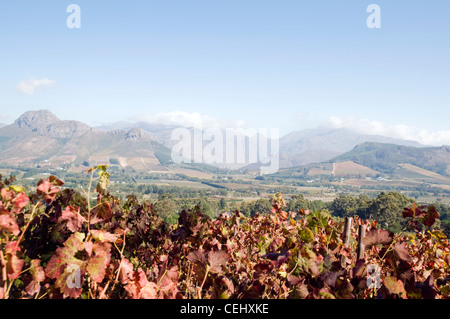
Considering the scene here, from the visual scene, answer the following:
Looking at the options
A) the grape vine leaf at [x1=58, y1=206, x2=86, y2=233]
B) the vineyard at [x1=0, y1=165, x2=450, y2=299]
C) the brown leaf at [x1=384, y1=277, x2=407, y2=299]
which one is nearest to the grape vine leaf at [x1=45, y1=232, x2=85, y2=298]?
the vineyard at [x1=0, y1=165, x2=450, y2=299]

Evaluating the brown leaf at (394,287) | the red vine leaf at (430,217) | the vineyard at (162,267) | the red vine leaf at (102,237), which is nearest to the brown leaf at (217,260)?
the vineyard at (162,267)

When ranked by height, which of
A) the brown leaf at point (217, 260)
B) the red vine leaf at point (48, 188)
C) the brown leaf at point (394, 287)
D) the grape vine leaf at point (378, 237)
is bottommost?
the brown leaf at point (394, 287)

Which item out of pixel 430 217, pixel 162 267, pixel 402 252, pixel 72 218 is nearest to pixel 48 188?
pixel 72 218

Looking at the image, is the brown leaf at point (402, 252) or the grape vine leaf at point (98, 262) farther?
the brown leaf at point (402, 252)

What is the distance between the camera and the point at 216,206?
297ft

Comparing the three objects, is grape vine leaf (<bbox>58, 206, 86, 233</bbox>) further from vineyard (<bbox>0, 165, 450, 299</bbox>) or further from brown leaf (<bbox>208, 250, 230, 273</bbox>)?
brown leaf (<bbox>208, 250, 230, 273</bbox>)

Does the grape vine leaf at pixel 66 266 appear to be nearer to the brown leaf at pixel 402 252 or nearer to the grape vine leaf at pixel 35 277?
the grape vine leaf at pixel 35 277

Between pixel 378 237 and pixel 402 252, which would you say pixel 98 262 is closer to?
pixel 378 237

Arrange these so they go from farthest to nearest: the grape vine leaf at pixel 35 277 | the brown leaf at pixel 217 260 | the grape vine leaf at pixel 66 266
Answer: the brown leaf at pixel 217 260
the grape vine leaf at pixel 35 277
the grape vine leaf at pixel 66 266

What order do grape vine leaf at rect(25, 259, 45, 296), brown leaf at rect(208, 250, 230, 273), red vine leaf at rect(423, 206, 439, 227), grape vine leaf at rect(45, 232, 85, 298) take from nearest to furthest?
grape vine leaf at rect(45, 232, 85, 298) < grape vine leaf at rect(25, 259, 45, 296) < brown leaf at rect(208, 250, 230, 273) < red vine leaf at rect(423, 206, 439, 227)
